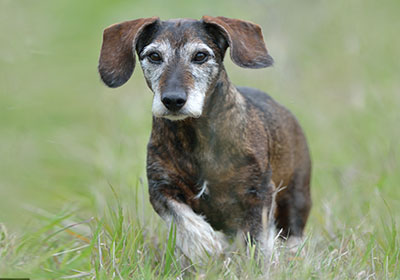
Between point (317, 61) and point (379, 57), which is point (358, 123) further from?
point (317, 61)

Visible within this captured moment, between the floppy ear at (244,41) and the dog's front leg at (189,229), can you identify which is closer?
the dog's front leg at (189,229)

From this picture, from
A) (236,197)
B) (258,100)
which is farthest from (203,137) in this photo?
(258,100)

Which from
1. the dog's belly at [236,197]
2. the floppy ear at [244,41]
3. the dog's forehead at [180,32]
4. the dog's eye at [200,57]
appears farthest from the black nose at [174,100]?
the dog's belly at [236,197]

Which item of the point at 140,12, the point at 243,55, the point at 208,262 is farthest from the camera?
the point at 140,12

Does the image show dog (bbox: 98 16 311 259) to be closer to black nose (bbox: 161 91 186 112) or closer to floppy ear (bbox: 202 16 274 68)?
floppy ear (bbox: 202 16 274 68)

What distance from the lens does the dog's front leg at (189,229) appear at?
5.08 meters

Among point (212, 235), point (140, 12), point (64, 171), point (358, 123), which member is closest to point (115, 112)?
point (64, 171)

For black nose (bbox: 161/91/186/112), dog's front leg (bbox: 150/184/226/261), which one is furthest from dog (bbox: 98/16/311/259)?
black nose (bbox: 161/91/186/112)

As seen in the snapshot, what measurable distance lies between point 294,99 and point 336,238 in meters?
5.28

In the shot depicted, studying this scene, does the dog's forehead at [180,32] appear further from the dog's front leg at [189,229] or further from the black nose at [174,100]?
the dog's front leg at [189,229]

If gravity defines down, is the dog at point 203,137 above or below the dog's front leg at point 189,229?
above

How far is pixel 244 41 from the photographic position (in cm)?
548

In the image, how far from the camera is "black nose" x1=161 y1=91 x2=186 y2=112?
4862 mm

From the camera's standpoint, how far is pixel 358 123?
381 inches
